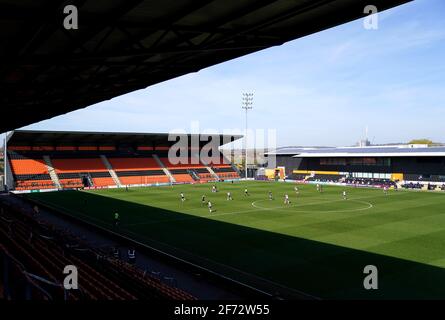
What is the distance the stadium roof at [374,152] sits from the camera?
60.0 metres

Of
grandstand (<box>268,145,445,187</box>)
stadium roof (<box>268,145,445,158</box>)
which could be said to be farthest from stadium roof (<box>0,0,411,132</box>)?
grandstand (<box>268,145,445,187</box>)

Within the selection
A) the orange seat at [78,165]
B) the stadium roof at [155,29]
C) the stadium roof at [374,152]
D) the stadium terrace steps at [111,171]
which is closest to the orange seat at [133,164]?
the stadium terrace steps at [111,171]

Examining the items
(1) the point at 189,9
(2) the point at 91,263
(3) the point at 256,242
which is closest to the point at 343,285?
(3) the point at 256,242

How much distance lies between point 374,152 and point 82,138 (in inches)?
2159

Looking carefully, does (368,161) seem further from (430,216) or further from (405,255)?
(405,255)

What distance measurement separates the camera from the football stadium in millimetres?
9438

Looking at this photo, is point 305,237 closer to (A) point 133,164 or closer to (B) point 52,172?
(B) point 52,172

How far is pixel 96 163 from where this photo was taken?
71250mm

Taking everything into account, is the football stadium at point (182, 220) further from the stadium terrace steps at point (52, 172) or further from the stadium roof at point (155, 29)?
the stadium terrace steps at point (52, 172)

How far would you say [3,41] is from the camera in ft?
35.0

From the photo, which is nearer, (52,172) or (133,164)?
(52,172)

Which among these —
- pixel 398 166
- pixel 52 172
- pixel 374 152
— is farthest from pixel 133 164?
pixel 398 166

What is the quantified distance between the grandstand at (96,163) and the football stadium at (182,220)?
1433 cm

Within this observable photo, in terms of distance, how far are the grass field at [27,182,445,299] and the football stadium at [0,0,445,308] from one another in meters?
0.11
